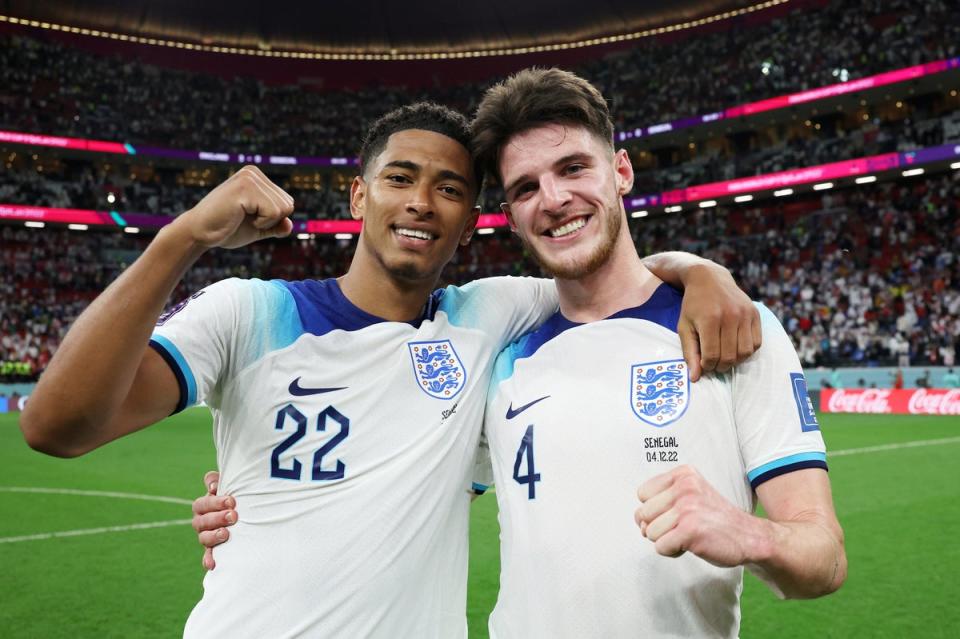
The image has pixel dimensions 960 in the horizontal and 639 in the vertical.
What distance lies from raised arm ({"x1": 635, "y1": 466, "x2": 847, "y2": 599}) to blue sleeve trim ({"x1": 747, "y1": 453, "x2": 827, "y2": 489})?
0.02m

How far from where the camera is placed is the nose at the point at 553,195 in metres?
2.53

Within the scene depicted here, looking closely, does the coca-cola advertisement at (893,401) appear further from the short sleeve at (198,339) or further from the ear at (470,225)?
the short sleeve at (198,339)

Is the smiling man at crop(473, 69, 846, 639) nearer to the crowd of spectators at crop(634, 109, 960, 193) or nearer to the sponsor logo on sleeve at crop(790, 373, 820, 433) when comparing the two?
the sponsor logo on sleeve at crop(790, 373, 820, 433)

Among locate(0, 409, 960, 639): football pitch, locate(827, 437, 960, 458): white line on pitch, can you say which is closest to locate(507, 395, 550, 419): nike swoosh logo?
locate(0, 409, 960, 639): football pitch

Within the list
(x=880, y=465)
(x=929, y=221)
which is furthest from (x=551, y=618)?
(x=929, y=221)

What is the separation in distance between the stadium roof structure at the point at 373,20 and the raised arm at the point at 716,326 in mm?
44771

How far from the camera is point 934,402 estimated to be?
1869cm

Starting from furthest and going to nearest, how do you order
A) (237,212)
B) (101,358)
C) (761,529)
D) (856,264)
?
1. (856,264)
2. (237,212)
3. (101,358)
4. (761,529)

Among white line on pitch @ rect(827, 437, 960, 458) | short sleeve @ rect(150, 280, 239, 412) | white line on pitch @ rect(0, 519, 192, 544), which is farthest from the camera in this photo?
white line on pitch @ rect(827, 437, 960, 458)

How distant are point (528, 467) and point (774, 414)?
2.37 ft

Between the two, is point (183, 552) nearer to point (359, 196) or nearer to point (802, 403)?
point (359, 196)

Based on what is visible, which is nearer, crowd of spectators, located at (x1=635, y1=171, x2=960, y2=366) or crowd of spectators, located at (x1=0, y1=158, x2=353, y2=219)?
crowd of spectators, located at (x1=635, y1=171, x2=960, y2=366)

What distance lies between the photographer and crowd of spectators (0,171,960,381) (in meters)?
26.7

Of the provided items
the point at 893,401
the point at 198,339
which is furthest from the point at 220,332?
the point at 893,401
